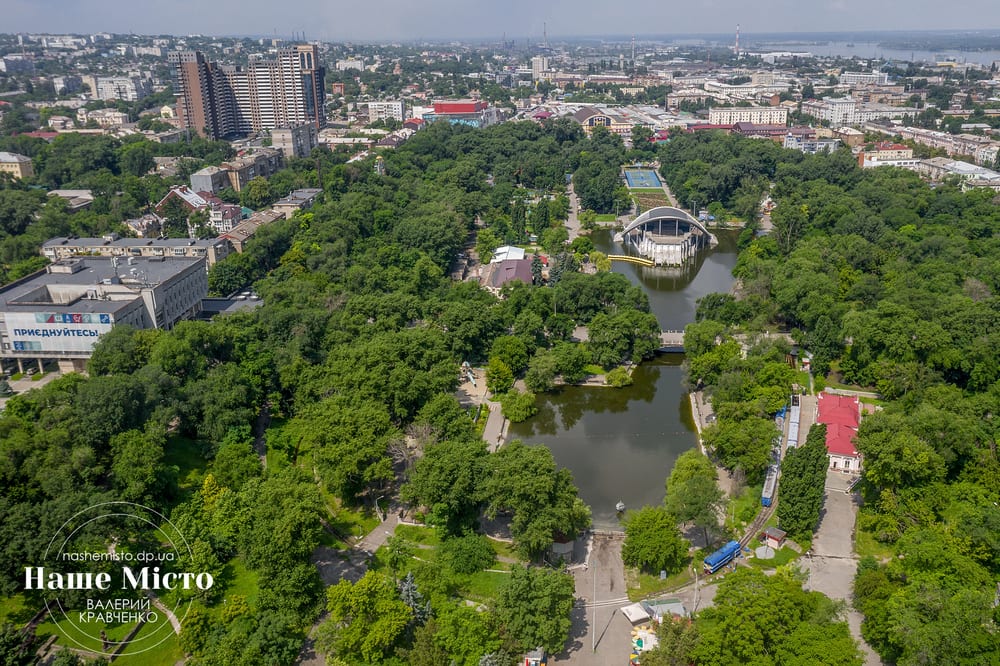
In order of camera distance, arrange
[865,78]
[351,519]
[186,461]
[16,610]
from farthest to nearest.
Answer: [865,78] → [186,461] → [351,519] → [16,610]

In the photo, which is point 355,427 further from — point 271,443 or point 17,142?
point 17,142

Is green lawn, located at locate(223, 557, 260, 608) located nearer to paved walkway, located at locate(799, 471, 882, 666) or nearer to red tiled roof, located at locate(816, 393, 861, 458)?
paved walkway, located at locate(799, 471, 882, 666)

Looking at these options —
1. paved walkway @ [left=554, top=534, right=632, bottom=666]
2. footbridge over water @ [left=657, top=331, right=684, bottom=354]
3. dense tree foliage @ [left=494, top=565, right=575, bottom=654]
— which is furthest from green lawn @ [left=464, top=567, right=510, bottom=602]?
footbridge over water @ [left=657, top=331, right=684, bottom=354]

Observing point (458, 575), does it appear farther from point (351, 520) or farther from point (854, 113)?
point (854, 113)

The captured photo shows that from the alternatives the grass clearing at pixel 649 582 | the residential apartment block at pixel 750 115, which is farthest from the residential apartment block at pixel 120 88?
the grass clearing at pixel 649 582

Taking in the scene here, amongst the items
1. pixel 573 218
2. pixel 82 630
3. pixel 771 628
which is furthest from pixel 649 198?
pixel 82 630

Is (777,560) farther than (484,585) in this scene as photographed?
Yes
